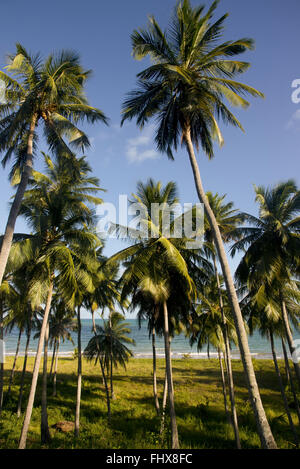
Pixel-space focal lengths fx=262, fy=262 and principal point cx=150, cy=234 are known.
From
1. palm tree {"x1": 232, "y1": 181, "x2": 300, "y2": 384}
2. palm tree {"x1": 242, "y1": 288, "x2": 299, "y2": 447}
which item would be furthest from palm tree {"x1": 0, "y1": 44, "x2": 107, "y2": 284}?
palm tree {"x1": 242, "y1": 288, "x2": 299, "y2": 447}

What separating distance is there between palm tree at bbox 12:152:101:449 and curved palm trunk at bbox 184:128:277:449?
5.43 meters

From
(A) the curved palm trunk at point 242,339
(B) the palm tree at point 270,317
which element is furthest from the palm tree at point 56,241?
(B) the palm tree at point 270,317

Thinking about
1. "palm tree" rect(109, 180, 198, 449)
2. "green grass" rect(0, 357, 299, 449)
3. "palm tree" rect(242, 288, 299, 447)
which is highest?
"palm tree" rect(109, 180, 198, 449)

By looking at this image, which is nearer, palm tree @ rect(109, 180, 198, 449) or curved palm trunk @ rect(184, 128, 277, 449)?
curved palm trunk @ rect(184, 128, 277, 449)

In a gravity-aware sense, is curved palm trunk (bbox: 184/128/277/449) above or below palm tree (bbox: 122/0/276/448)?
below

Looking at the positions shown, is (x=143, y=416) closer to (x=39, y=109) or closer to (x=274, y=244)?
(x=274, y=244)

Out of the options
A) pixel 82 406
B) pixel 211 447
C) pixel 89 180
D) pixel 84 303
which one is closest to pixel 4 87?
pixel 89 180


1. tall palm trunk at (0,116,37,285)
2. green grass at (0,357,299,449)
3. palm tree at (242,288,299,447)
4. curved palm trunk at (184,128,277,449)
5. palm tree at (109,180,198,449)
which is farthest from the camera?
palm tree at (242,288,299,447)

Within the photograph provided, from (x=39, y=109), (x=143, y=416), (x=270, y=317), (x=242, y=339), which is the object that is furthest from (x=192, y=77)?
(x=143, y=416)

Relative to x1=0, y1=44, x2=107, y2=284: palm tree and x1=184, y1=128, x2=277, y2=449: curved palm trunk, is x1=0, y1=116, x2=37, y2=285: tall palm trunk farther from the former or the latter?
x1=184, y1=128, x2=277, y2=449: curved palm trunk

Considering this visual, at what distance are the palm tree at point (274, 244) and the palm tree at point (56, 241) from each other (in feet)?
27.1

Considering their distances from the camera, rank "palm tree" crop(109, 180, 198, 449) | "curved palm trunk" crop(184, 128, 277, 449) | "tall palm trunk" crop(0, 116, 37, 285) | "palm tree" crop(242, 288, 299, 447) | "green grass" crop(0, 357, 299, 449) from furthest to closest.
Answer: "palm tree" crop(242, 288, 299, 447) → "green grass" crop(0, 357, 299, 449) → "palm tree" crop(109, 180, 198, 449) → "tall palm trunk" crop(0, 116, 37, 285) → "curved palm trunk" crop(184, 128, 277, 449)

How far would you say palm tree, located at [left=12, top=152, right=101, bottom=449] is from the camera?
11.2 m

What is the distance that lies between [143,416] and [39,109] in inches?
738
